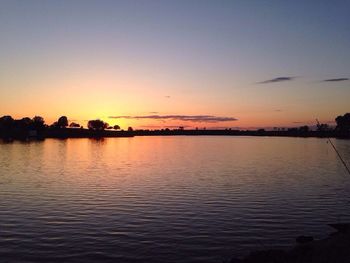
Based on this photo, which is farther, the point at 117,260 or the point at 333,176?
the point at 333,176

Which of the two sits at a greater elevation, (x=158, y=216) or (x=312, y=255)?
(x=312, y=255)

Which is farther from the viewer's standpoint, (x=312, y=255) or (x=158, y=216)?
(x=158, y=216)

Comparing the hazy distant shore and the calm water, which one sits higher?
the hazy distant shore

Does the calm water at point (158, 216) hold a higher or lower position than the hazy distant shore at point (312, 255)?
lower

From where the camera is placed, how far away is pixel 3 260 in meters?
22.4

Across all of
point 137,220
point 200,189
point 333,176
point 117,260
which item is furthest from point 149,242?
point 333,176

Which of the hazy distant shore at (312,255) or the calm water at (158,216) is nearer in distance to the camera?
the hazy distant shore at (312,255)

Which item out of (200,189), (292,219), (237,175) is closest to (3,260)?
(292,219)

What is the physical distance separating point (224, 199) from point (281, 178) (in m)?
23.1

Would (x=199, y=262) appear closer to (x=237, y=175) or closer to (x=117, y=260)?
(x=117, y=260)

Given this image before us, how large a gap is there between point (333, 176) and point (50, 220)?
5062 cm

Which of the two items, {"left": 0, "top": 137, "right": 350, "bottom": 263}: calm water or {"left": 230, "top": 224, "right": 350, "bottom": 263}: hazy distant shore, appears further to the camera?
{"left": 0, "top": 137, "right": 350, "bottom": 263}: calm water

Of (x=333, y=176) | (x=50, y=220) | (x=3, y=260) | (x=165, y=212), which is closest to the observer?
(x=3, y=260)

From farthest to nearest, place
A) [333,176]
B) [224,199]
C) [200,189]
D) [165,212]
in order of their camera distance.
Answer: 1. [333,176]
2. [200,189]
3. [224,199]
4. [165,212]
